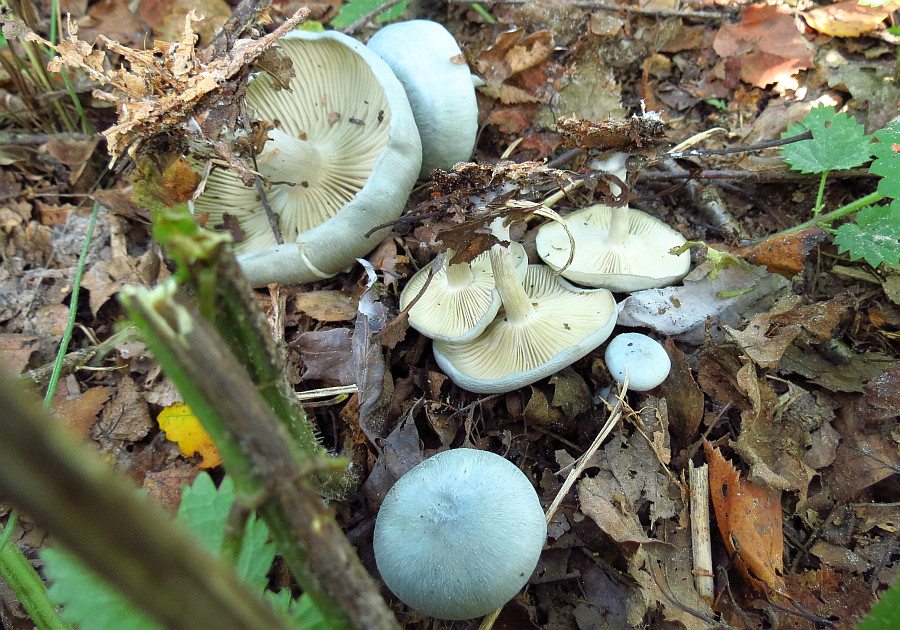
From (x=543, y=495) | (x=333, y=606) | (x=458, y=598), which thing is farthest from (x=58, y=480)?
(x=543, y=495)

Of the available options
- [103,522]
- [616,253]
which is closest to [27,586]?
[103,522]

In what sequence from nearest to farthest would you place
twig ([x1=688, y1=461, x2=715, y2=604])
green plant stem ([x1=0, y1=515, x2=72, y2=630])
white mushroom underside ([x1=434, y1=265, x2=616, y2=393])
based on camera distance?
green plant stem ([x1=0, y1=515, x2=72, y2=630])
twig ([x1=688, y1=461, x2=715, y2=604])
white mushroom underside ([x1=434, y1=265, x2=616, y2=393])

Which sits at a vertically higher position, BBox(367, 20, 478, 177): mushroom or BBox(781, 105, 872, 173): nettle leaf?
BBox(367, 20, 478, 177): mushroom

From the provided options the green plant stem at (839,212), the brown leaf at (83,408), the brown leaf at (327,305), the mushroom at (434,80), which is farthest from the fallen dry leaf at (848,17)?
the brown leaf at (83,408)

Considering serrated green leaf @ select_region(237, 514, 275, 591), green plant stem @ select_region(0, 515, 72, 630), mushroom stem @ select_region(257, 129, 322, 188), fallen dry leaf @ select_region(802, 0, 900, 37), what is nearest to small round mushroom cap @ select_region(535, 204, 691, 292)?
mushroom stem @ select_region(257, 129, 322, 188)

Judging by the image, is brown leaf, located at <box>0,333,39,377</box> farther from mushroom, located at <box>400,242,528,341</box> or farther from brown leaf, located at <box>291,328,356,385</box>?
mushroom, located at <box>400,242,528,341</box>

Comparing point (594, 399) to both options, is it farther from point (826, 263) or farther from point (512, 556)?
point (826, 263)

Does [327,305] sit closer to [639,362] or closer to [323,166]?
[323,166]
